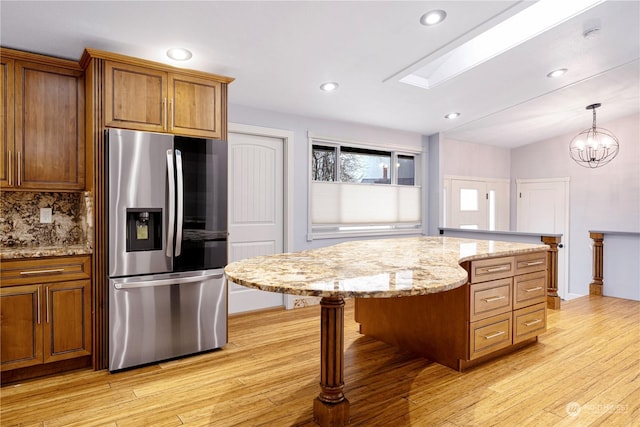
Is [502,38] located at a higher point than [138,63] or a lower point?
higher

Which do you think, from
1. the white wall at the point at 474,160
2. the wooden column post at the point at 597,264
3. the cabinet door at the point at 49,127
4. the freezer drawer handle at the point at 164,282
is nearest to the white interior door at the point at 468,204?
the white wall at the point at 474,160

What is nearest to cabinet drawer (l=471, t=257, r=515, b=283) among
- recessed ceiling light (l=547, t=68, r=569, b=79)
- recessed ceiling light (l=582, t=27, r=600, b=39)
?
recessed ceiling light (l=582, t=27, r=600, b=39)

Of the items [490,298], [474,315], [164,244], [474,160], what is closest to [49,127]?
[164,244]

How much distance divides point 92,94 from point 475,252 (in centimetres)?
290

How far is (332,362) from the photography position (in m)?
1.84

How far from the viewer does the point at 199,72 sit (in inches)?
117

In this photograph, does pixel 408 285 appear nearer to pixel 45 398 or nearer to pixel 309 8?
pixel 309 8

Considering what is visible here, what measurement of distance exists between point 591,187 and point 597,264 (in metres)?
1.68

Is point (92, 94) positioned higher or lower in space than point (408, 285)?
higher

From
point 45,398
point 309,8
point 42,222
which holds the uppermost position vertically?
point 309,8

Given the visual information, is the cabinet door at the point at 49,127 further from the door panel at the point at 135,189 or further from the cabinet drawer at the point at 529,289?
the cabinet drawer at the point at 529,289

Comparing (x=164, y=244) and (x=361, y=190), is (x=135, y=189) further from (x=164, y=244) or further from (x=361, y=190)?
(x=361, y=190)

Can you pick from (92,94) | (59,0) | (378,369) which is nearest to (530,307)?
(378,369)

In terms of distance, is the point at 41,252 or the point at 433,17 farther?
the point at 433,17
